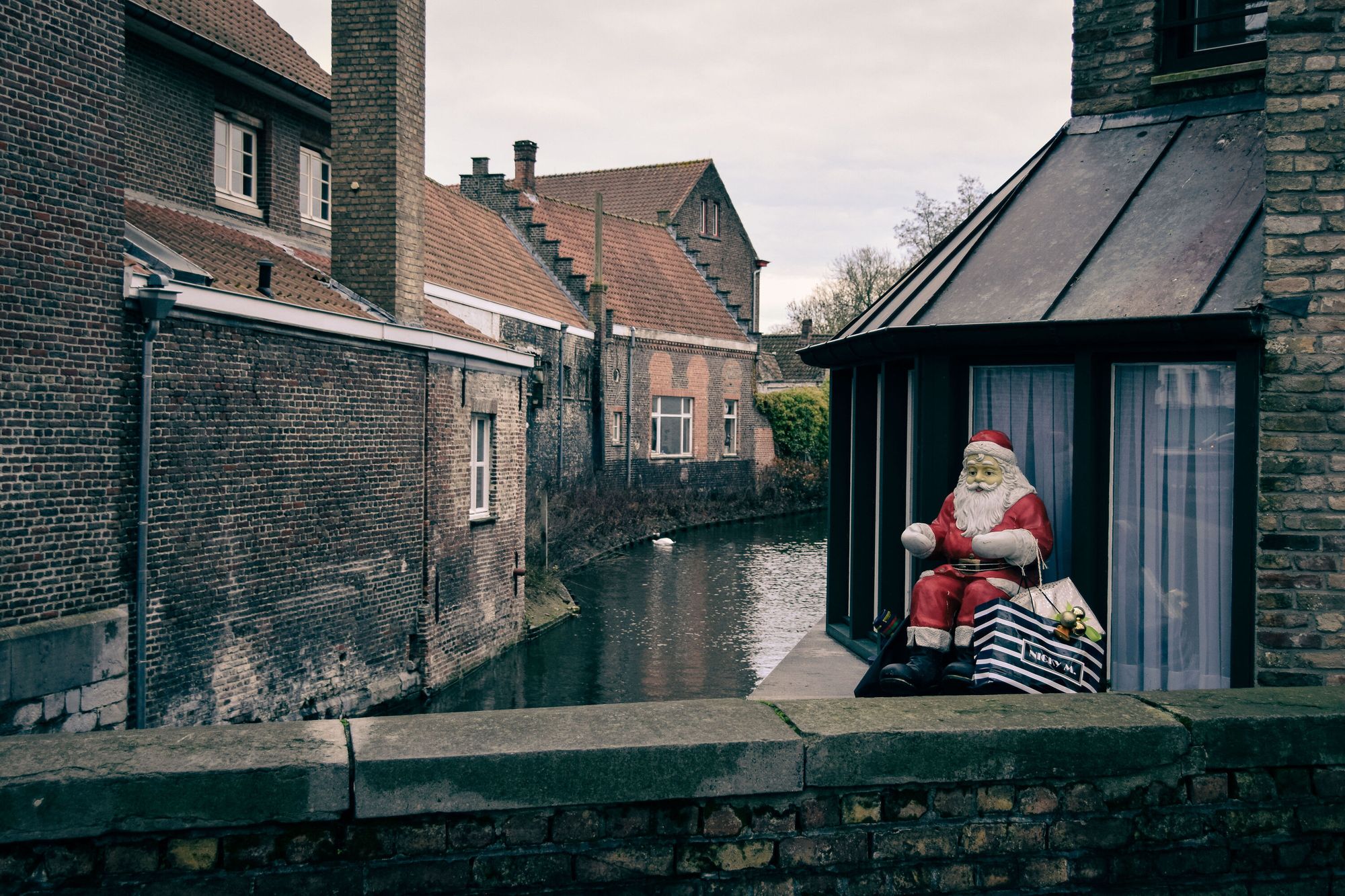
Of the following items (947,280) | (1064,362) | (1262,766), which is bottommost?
(1262,766)

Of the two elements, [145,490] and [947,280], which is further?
[145,490]

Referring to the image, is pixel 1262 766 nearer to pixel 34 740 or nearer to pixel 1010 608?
pixel 1010 608

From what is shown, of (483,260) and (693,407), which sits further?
(693,407)

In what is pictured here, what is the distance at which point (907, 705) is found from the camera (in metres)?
3.91

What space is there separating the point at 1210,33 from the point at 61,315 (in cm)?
849

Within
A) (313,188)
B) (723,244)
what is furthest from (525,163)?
(313,188)

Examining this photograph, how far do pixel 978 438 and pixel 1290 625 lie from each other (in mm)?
1859

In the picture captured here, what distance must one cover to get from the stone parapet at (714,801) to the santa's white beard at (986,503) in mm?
2495

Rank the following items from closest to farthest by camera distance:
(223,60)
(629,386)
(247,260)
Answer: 1. (247,260)
2. (223,60)
3. (629,386)

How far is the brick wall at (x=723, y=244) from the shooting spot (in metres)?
40.6

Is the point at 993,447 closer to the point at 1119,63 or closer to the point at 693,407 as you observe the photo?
the point at 1119,63

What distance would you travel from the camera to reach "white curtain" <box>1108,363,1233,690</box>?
21.6 ft

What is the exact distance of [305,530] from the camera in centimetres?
1159

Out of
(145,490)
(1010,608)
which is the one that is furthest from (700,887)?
(145,490)
